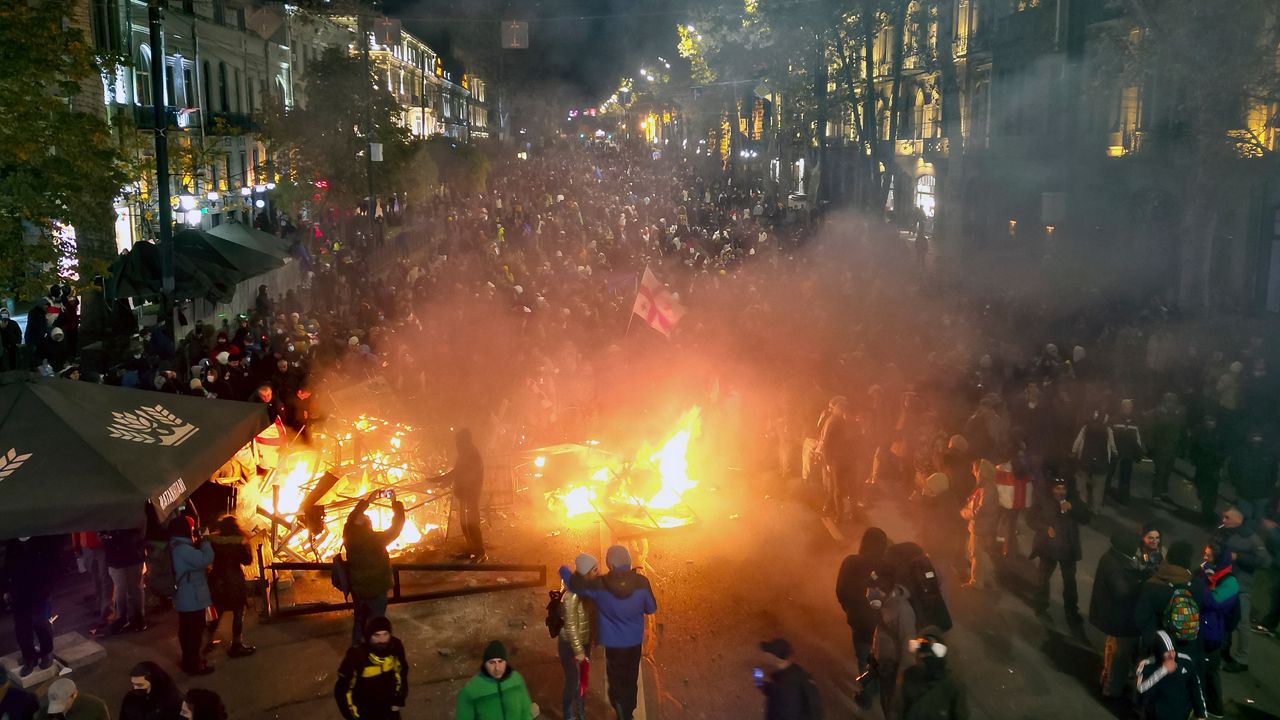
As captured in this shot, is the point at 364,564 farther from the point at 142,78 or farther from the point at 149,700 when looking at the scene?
the point at 142,78

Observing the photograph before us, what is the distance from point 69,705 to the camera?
5156mm

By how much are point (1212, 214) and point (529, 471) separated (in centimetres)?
1535

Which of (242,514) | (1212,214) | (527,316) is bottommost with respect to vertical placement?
(242,514)

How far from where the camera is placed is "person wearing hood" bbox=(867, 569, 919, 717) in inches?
249

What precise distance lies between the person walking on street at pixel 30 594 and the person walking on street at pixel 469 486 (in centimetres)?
339

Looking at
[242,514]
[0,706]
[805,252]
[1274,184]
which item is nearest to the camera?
[0,706]

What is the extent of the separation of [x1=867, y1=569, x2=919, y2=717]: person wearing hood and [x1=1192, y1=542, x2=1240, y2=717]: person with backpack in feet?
6.12

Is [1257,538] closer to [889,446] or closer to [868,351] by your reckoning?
[889,446]

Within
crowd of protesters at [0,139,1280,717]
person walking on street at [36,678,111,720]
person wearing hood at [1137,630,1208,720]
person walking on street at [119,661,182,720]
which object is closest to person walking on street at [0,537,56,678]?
crowd of protesters at [0,139,1280,717]

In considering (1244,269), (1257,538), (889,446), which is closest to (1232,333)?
(1244,269)

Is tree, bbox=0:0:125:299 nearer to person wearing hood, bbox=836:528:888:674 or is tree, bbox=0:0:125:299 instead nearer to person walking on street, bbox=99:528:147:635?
person walking on street, bbox=99:528:147:635

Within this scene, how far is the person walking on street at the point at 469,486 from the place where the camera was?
9.49 metres

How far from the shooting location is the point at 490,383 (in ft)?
47.1

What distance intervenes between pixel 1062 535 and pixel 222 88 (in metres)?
36.5
